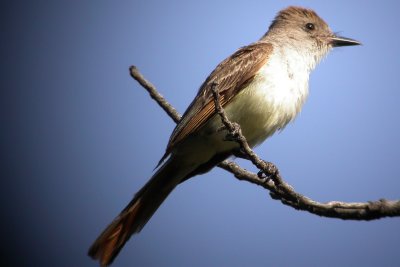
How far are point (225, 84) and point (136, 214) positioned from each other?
1.83 metres

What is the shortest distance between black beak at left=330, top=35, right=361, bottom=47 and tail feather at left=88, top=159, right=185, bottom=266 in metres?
3.18

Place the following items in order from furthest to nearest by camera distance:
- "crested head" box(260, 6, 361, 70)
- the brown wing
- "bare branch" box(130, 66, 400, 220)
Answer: "crested head" box(260, 6, 361, 70) < the brown wing < "bare branch" box(130, 66, 400, 220)

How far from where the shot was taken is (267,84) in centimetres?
519

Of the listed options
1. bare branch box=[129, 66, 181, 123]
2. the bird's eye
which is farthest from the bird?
the bird's eye

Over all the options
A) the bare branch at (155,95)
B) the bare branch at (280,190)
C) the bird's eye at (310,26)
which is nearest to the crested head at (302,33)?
the bird's eye at (310,26)

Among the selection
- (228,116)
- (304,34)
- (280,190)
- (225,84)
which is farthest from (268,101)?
(304,34)

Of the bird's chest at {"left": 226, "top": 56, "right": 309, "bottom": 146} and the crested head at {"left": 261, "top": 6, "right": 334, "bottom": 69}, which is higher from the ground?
the crested head at {"left": 261, "top": 6, "right": 334, "bottom": 69}

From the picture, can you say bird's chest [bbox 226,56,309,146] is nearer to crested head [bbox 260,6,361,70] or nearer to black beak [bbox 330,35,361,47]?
crested head [bbox 260,6,361,70]

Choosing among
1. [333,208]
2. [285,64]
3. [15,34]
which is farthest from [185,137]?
[15,34]

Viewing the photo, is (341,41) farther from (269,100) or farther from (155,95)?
(155,95)

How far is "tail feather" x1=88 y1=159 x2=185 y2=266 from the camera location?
15.8 feet

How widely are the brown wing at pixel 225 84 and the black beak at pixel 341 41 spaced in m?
1.56

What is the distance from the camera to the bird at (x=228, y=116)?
512 cm

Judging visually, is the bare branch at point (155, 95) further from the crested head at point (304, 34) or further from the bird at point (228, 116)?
the crested head at point (304, 34)
